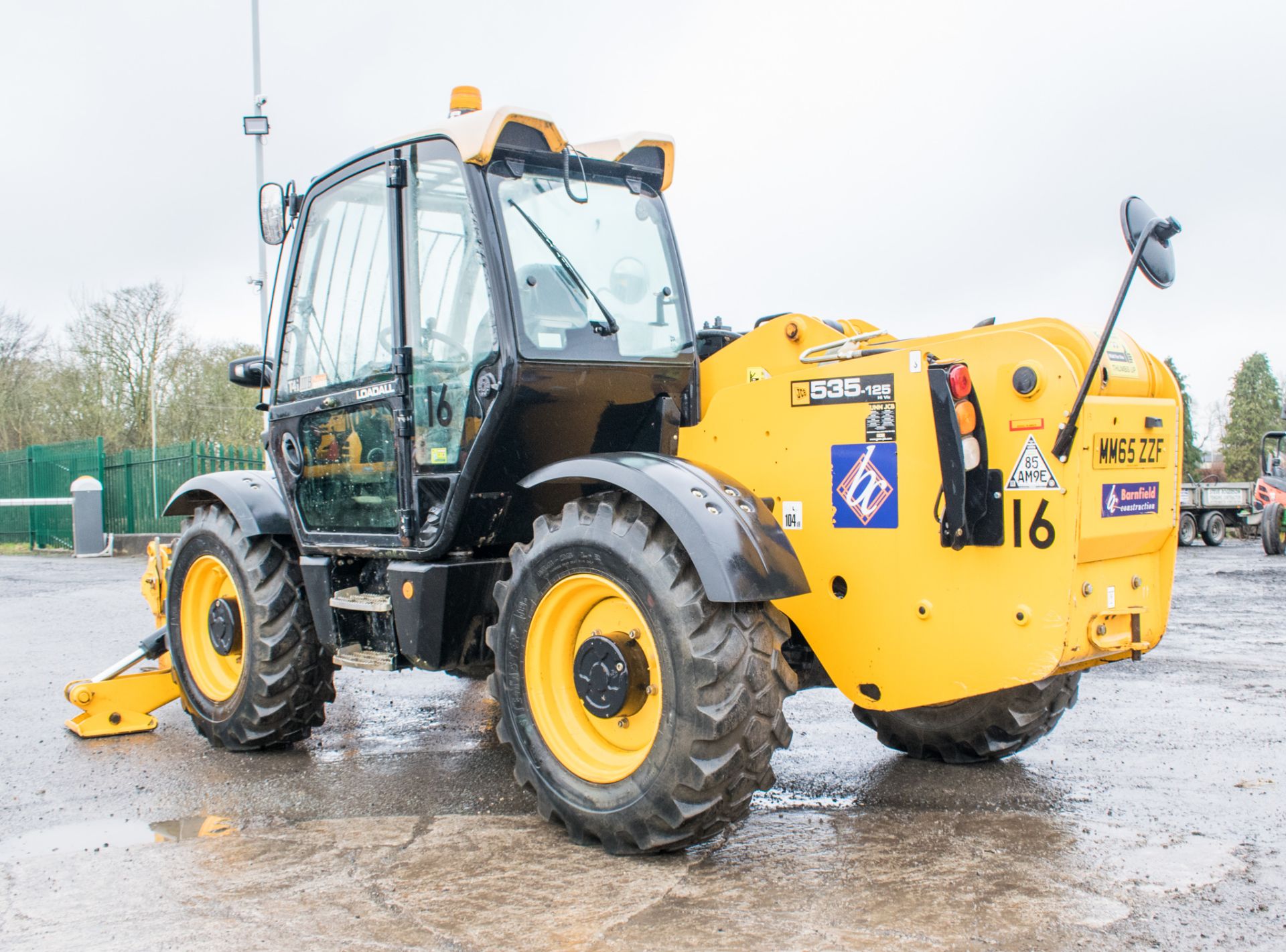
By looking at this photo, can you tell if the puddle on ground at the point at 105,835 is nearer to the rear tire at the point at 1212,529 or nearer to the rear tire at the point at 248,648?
the rear tire at the point at 248,648

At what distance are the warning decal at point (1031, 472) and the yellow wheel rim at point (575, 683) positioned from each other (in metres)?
1.29

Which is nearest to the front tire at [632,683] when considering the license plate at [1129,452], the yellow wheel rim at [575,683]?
the yellow wheel rim at [575,683]

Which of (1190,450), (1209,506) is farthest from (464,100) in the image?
(1190,450)

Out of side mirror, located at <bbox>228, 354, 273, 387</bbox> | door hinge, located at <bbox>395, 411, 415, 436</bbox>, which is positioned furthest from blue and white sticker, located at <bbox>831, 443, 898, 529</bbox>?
side mirror, located at <bbox>228, 354, 273, 387</bbox>

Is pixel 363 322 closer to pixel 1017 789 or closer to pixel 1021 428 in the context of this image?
pixel 1021 428

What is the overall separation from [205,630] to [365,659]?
1.54 meters

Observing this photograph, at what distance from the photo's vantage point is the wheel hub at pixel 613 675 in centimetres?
376

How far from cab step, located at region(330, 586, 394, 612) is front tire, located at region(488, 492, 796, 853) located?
32.1 inches

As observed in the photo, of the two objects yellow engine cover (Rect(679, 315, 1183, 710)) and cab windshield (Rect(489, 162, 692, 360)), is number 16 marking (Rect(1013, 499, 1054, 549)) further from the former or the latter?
cab windshield (Rect(489, 162, 692, 360))

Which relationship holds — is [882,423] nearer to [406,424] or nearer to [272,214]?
[406,424]

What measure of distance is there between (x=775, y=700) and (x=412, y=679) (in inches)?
172

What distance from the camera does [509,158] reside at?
4.37m

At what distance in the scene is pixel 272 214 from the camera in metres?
→ 5.15

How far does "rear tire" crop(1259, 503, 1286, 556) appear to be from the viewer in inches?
771
